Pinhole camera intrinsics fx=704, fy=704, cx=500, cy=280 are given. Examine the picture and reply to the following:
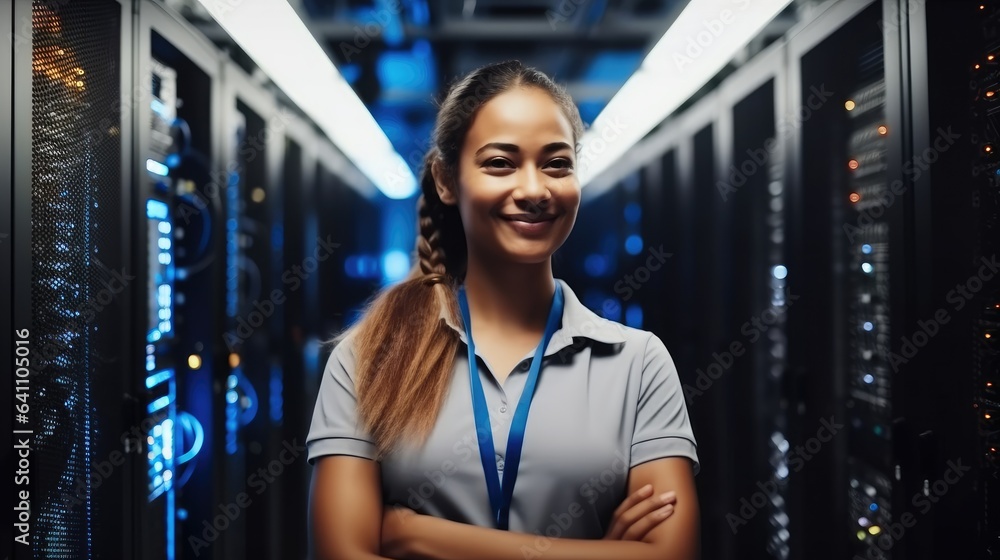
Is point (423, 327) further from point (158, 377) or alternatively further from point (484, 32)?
point (484, 32)

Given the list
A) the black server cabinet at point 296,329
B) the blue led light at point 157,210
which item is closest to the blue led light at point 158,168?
the blue led light at point 157,210

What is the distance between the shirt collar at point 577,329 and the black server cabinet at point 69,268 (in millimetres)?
927

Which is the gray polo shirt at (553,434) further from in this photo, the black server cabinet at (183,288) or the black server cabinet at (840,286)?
the black server cabinet at (840,286)

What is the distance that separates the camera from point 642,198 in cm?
390

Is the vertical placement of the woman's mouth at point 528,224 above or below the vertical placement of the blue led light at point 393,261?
below

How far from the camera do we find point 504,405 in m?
1.36

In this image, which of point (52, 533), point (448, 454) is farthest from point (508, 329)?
point (52, 533)

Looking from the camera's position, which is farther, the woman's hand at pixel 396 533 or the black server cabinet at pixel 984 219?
the black server cabinet at pixel 984 219

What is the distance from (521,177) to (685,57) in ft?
3.59

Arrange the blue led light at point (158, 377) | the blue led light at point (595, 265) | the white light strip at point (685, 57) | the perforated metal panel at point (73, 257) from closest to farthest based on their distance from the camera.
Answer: the perforated metal panel at point (73, 257) < the white light strip at point (685, 57) < the blue led light at point (158, 377) < the blue led light at point (595, 265)

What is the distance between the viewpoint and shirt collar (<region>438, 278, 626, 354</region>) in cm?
141

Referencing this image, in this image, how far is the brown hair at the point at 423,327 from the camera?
1314mm

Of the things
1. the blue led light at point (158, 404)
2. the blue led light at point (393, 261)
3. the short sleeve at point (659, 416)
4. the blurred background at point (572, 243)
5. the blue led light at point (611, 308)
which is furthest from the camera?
the blue led light at point (611, 308)

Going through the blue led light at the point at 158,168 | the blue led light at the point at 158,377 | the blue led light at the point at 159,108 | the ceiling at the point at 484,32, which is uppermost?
the ceiling at the point at 484,32
